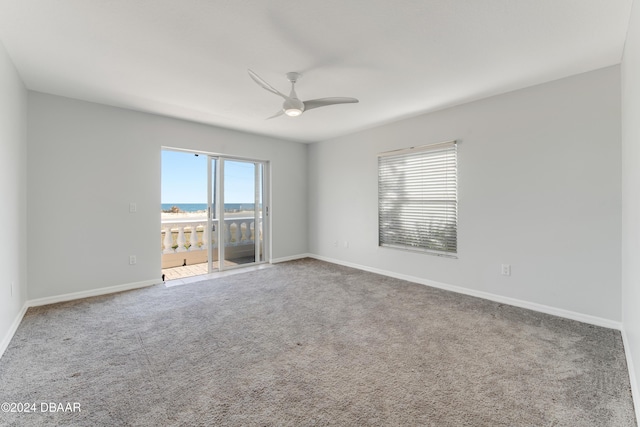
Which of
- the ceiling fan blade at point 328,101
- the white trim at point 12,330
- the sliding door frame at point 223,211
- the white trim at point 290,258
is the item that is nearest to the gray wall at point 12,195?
the white trim at point 12,330

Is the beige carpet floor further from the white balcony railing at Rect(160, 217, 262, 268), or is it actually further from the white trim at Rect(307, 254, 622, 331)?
the white balcony railing at Rect(160, 217, 262, 268)

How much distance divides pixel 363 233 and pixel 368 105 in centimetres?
221

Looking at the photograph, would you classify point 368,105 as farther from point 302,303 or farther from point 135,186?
point 135,186

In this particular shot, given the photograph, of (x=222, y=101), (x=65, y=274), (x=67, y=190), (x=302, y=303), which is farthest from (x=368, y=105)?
(x=65, y=274)

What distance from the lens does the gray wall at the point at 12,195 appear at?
7.63ft

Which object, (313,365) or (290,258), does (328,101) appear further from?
(290,258)

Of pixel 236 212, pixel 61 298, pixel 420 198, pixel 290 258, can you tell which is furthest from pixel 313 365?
pixel 290 258

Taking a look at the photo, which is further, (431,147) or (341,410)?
(431,147)

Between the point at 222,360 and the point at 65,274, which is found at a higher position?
the point at 65,274

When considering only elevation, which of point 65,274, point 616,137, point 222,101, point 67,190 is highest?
point 222,101

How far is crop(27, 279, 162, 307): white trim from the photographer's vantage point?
3300mm

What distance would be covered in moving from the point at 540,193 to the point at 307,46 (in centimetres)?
283

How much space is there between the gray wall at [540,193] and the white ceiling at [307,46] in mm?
281

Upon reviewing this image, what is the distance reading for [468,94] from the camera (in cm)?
336
